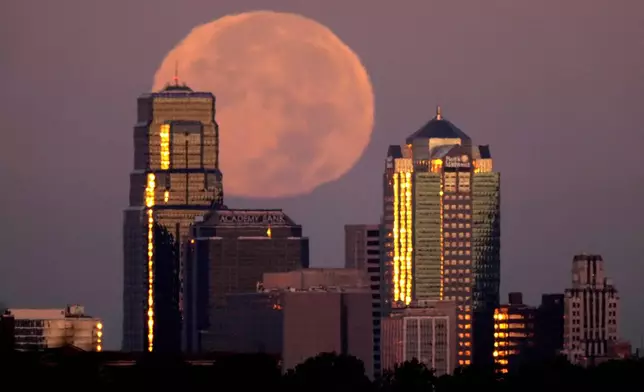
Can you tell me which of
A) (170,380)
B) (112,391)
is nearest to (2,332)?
(112,391)

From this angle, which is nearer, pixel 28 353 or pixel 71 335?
pixel 71 335

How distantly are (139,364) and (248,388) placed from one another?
765cm

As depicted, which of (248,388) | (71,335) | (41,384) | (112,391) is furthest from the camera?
(248,388)

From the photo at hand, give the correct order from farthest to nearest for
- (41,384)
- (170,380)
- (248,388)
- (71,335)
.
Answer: (248,388), (170,380), (41,384), (71,335)

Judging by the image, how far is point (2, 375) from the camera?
139125 mm

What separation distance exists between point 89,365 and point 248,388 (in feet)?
141

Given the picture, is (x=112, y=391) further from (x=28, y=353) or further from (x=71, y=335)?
(x=71, y=335)

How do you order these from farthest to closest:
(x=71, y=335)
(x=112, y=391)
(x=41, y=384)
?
(x=112, y=391) < (x=41, y=384) < (x=71, y=335)

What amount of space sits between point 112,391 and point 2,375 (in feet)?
57.0

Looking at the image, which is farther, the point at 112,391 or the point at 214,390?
the point at 214,390

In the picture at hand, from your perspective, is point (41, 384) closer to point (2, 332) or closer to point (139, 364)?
point (2, 332)

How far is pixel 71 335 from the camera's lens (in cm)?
13088

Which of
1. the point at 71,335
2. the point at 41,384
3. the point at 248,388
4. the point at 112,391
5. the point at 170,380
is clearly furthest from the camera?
the point at 248,388

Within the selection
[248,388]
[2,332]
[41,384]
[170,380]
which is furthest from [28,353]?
[248,388]
